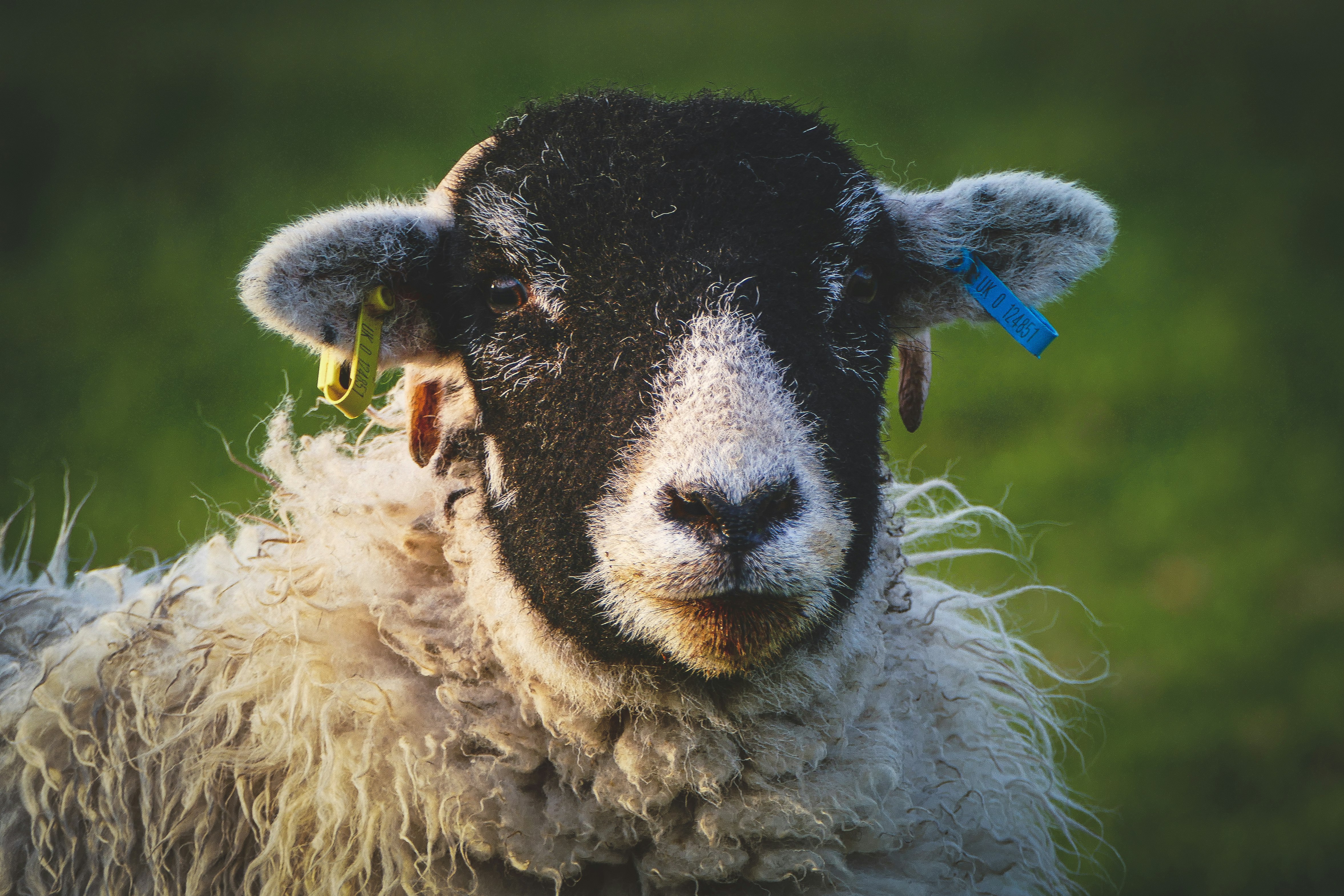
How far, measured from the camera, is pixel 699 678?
2191 mm

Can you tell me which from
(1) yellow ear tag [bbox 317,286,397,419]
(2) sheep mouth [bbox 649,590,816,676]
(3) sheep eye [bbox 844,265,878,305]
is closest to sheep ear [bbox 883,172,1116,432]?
(3) sheep eye [bbox 844,265,878,305]

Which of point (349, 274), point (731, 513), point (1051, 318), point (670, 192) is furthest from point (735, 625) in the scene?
point (1051, 318)

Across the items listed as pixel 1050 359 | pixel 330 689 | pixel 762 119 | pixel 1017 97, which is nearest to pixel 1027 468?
pixel 1050 359

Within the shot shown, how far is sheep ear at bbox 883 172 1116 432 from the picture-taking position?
266 cm

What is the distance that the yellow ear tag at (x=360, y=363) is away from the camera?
8.00 ft

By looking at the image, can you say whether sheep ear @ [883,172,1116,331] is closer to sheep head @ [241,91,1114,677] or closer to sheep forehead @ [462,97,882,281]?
sheep head @ [241,91,1114,677]

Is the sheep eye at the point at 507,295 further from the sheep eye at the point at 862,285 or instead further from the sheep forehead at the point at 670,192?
the sheep eye at the point at 862,285

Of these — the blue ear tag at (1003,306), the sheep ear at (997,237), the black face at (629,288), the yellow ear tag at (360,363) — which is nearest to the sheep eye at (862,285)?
the black face at (629,288)

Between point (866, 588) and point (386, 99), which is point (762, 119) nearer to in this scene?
point (866, 588)

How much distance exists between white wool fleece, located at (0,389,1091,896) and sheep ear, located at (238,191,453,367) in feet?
1.44

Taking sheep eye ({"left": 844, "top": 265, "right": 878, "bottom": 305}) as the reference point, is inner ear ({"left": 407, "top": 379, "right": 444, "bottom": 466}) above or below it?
below

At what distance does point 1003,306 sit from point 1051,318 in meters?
5.33

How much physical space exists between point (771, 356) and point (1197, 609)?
4.98 metres

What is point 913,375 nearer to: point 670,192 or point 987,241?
point 987,241
